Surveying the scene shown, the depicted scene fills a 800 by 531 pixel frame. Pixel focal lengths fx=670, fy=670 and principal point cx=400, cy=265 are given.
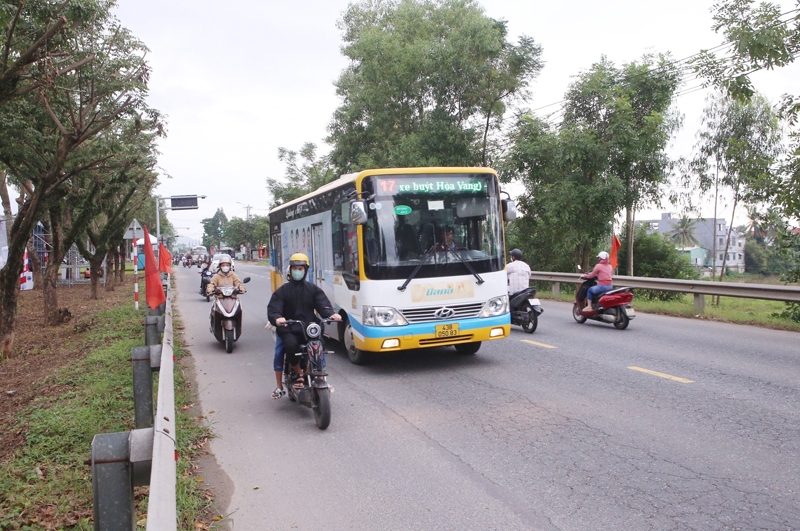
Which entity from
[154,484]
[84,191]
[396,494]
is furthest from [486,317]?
[84,191]

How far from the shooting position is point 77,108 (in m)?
15.8

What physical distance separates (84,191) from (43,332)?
641cm

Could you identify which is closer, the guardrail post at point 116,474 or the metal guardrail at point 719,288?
the guardrail post at point 116,474

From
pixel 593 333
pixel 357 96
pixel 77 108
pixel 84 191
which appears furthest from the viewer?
pixel 357 96

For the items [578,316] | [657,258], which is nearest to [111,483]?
[578,316]

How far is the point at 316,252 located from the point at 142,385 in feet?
21.8

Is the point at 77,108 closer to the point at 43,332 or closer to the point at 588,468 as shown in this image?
the point at 43,332

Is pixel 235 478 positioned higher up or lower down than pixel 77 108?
lower down

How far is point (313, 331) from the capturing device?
696 centimetres

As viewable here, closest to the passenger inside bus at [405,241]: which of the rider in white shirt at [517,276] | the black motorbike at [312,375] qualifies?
the black motorbike at [312,375]

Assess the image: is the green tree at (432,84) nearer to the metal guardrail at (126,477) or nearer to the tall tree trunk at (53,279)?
the tall tree trunk at (53,279)

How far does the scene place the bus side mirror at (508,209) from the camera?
31.5 feet

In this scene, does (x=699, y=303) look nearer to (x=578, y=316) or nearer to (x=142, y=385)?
(x=578, y=316)

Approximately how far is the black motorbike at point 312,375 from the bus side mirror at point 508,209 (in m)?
3.76
